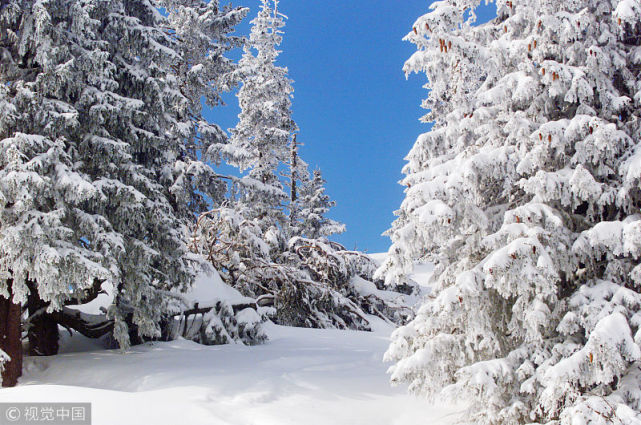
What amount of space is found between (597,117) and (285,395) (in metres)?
5.40

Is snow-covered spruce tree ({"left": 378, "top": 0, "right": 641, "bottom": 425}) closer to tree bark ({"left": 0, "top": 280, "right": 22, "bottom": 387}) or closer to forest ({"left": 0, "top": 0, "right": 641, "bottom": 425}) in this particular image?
forest ({"left": 0, "top": 0, "right": 641, "bottom": 425})

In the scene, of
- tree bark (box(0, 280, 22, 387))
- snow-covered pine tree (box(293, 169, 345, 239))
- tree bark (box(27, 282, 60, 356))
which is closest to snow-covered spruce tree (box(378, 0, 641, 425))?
tree bark (box(0, 280, 22, 387))

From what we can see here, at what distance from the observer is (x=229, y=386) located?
772 centimetres

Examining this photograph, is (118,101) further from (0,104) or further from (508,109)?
(508,109)

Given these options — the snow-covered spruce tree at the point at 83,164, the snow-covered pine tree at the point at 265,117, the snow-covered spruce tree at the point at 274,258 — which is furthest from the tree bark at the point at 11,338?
the snow-covered pine tree at the point at 265,117

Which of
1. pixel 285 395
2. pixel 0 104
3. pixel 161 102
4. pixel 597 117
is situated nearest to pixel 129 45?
pixel 161 102

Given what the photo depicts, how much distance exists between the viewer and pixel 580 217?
620 cm

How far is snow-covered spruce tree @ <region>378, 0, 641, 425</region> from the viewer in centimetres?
550

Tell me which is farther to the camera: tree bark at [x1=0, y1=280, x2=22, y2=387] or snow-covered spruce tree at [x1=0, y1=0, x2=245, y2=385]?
tree bark at [x1=0, y1=280, x2=22, y2=387]

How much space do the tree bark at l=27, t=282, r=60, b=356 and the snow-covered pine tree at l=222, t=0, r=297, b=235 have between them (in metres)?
10.5

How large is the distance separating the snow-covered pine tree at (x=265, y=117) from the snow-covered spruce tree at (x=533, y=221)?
1419 cm

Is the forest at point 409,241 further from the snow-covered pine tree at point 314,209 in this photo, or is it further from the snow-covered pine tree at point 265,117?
the snow-covered pine tree at point 314,209

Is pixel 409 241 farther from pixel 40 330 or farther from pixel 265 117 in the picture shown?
pixel 265 117

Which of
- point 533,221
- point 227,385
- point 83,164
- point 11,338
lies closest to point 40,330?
point 11,338
